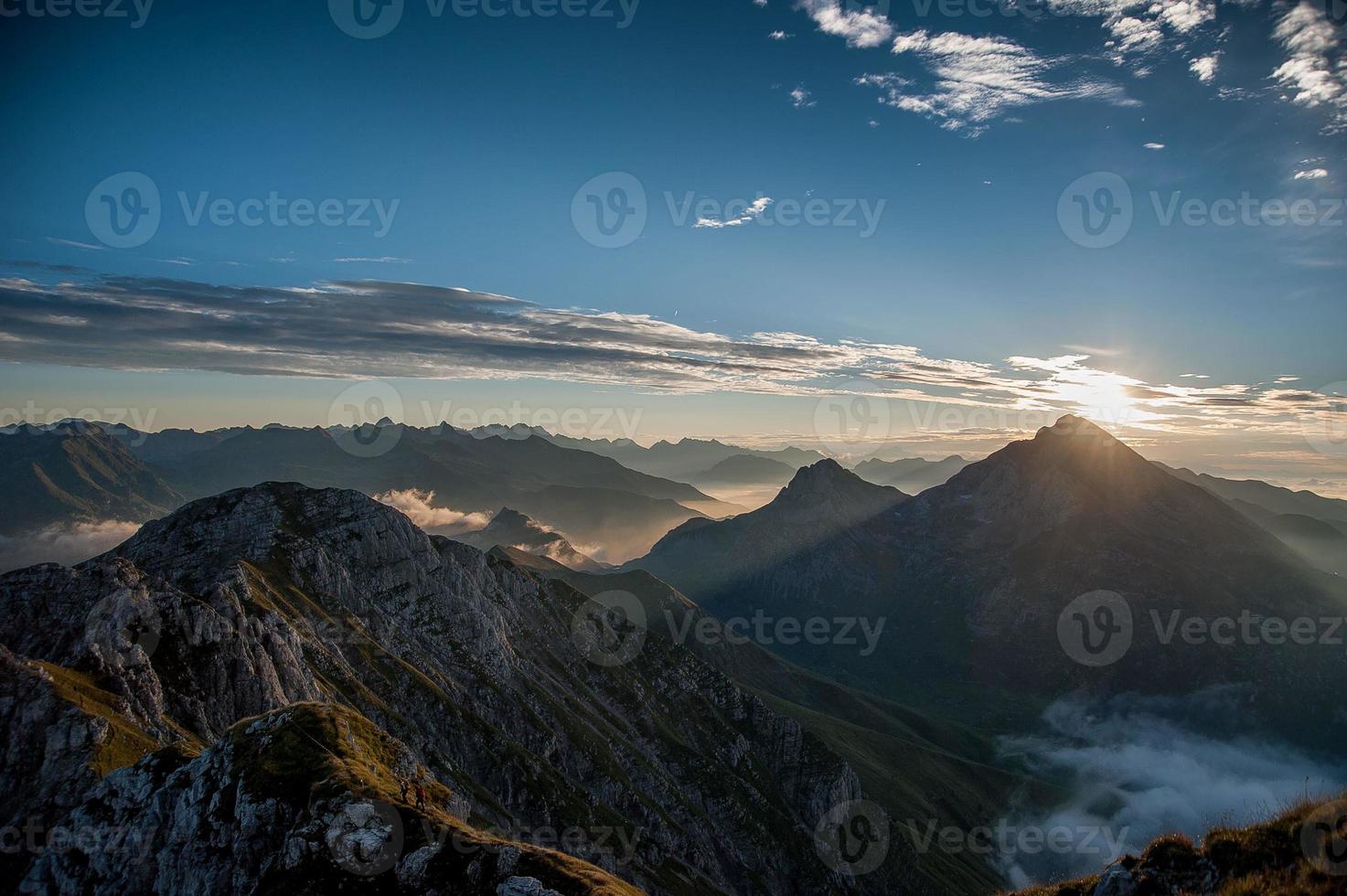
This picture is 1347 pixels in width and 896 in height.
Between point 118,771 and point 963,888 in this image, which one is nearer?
point 118,771

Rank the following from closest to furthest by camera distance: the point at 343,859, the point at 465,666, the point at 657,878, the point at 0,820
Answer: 1. the point at 343,859
2. the point at 0,820
3. the point at 657,878
4. the point at 465,666

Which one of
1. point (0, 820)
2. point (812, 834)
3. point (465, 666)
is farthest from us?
point (812, 834)

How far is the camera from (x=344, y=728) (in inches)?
2048

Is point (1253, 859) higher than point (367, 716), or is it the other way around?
point (1253, 859)

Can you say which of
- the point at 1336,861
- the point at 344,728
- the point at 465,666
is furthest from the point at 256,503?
the point at 1336,861

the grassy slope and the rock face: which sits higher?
the grassy slope

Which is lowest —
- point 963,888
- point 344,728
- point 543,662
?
point 963,888

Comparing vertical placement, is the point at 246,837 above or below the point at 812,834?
above

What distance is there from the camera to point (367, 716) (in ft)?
332

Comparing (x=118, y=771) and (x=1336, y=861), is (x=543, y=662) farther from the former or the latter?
(x=1336, y=861)

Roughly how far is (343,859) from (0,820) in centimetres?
3995

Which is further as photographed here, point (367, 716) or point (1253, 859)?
point (367, 716)

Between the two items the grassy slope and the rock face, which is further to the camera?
the rock face

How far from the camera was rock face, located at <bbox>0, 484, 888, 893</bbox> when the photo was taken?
158 feet
